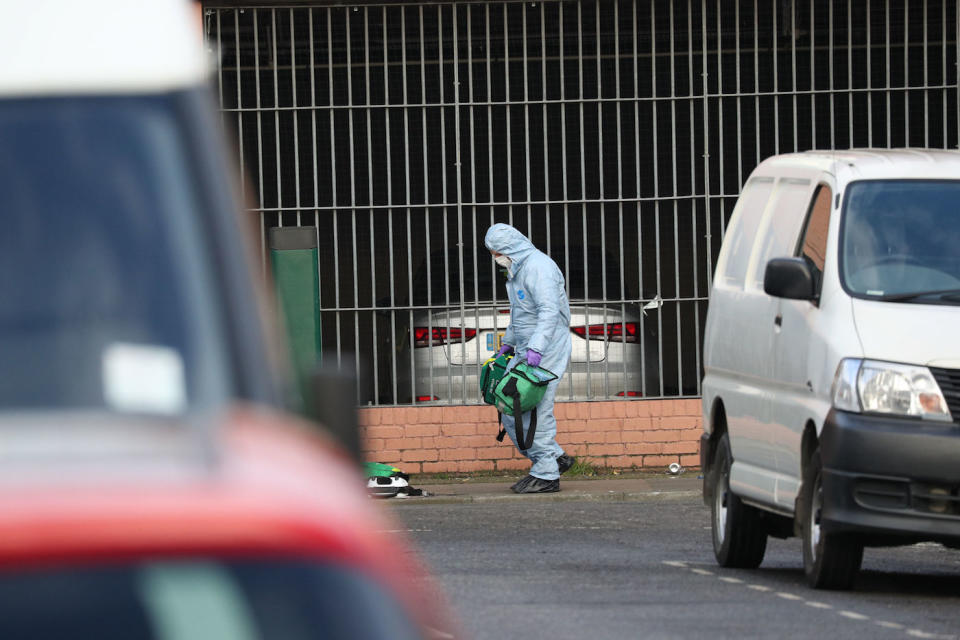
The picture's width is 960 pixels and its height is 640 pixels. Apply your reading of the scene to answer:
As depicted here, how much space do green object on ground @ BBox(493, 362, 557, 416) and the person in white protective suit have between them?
8cm

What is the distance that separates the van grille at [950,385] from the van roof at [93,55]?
18.1 ft

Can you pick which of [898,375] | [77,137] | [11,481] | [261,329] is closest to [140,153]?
[77,137]

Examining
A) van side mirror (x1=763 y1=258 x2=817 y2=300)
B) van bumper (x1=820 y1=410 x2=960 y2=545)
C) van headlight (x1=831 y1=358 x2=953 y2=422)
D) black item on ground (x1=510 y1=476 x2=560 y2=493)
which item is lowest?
black item on ground (x1=510 y1=476 x2=560 y2=493)

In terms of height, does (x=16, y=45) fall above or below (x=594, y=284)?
above

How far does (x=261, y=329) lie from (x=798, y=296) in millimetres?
5981

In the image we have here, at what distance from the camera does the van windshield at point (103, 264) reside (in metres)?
2.18

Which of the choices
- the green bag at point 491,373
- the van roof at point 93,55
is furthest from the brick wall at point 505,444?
the van roof at point 93,55

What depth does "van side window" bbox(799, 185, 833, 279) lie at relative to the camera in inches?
328

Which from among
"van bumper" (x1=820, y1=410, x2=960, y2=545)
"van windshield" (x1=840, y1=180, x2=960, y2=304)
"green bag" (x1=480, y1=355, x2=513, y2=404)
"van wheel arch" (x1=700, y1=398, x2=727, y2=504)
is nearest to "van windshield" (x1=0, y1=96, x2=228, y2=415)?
"van bumper" (x1=820, y1=410, x2=960, y2=545)

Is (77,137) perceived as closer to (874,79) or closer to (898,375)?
(898,375)

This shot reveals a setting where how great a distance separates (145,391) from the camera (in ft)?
6.91

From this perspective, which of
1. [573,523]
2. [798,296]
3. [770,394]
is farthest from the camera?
[573,523]

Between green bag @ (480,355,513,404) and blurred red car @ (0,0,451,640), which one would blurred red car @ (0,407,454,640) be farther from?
green bag @ (480,355,513,404)

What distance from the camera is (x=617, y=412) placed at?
49.4ft
